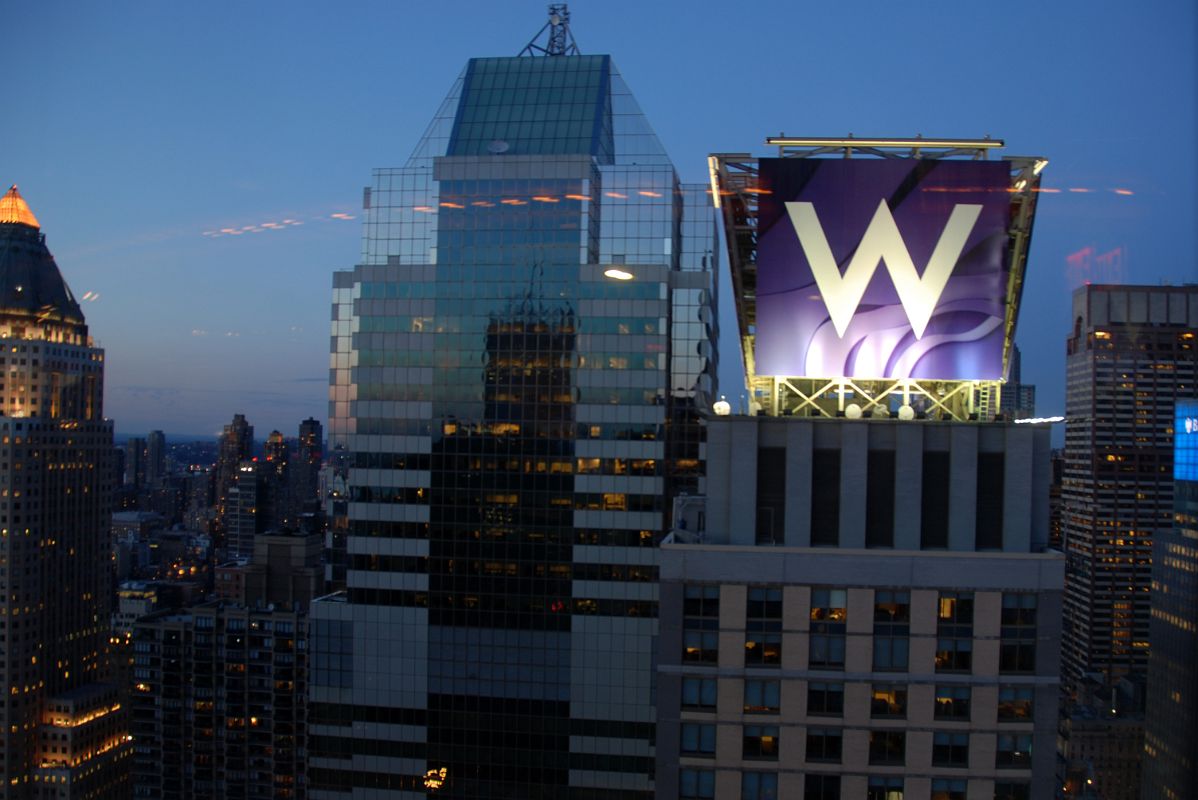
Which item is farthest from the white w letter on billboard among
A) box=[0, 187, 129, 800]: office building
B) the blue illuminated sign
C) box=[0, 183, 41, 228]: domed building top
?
box=[0, 187, 129, 800]: office building

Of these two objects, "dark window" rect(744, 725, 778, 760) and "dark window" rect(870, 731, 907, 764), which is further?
"dark window" rect(744, 725, 778, 760)

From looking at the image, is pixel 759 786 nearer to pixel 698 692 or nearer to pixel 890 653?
pixel 698 692

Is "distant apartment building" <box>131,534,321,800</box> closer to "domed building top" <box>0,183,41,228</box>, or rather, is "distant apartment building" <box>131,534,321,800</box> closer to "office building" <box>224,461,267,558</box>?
"domed building top" <box>0,183,41,228</box>

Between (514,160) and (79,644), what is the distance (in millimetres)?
59169

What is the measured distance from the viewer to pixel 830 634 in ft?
49.8

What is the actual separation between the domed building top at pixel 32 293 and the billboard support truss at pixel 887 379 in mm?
65710

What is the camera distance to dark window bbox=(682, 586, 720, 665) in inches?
607

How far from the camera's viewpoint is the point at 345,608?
3784cm

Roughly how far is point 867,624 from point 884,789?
2377mm

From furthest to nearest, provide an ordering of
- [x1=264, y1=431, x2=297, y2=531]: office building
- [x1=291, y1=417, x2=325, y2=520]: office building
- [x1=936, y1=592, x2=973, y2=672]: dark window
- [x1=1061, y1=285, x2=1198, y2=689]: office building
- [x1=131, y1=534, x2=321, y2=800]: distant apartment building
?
[x1=264, y1=431, x2=297, y2=531]: office building
[x1=291, y1=417, x2=325, y2=520]: office building
[x1=1061, y1=285, x2=1198, y2=689]: office building
[x1=131, y1=534, x2=321, y2=800]: distant apartment building
[x1=936, y1=592, x2=973, y2=672]: dark window

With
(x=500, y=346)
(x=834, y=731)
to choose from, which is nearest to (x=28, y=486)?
(x=500, y=346)

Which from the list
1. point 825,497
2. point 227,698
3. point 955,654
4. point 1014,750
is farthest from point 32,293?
point 1014,750

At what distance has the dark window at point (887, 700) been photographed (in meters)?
15.0

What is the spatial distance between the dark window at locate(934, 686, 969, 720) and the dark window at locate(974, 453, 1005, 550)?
83.2 inches
